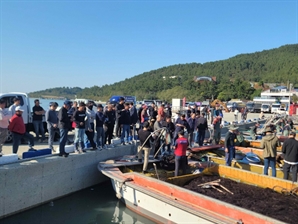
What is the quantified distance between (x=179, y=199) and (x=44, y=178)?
3712mm

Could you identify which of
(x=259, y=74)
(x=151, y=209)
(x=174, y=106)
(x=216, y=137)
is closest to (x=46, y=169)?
(x=151, y=209)

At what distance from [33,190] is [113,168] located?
7.70 feet

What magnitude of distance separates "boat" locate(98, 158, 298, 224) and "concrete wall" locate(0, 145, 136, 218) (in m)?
0.66

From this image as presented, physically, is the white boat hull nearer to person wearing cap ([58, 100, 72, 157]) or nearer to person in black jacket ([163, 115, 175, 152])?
person wearing cap ([58, 100, 72, 157])

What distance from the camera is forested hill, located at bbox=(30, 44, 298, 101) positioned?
96188 mm

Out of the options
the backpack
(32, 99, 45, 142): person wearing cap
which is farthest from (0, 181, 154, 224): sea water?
(32, 99, 45, 142): person wearing cap

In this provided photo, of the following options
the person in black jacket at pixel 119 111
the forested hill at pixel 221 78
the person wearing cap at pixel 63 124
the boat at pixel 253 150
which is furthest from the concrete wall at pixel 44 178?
the forested hill at pixel 221 78

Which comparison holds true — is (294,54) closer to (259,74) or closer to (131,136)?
(259,74)

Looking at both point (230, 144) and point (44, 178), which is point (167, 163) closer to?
point (230, 144)

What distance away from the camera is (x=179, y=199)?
21.1 ft

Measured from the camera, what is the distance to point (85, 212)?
25.0 feet

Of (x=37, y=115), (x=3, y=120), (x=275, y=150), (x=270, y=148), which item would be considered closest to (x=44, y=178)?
(x=3, y=120)

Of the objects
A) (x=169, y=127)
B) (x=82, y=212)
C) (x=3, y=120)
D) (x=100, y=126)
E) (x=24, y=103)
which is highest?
(x=24, y=103)

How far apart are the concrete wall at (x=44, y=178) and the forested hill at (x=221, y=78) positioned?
84.3m
